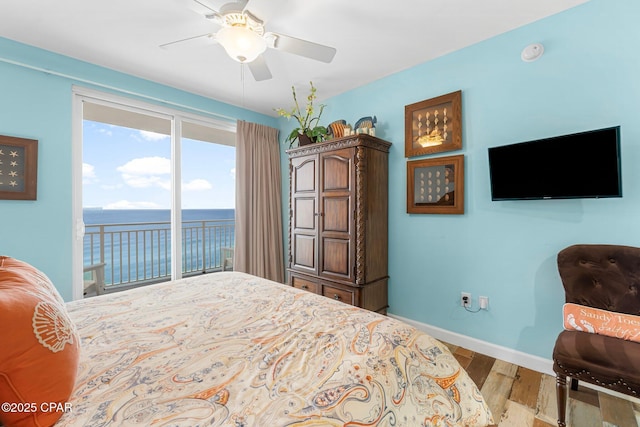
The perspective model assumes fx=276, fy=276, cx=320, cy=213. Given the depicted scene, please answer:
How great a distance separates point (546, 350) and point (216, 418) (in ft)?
7.85

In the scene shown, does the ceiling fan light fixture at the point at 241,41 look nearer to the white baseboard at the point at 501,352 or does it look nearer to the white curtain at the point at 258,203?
the white curtain at the point at 258,203

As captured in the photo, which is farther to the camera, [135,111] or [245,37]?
[135,111]

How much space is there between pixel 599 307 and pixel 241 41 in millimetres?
2674

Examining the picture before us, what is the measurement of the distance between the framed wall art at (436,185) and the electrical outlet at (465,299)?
0.72m

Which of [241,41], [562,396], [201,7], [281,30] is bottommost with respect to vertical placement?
[562,396]

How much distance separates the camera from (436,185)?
8.36 ft

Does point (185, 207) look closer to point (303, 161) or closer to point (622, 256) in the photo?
point (303, 161)

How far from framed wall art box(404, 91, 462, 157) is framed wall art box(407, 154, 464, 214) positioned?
111 mm

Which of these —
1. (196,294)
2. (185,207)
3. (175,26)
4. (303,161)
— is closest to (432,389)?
(196,294)

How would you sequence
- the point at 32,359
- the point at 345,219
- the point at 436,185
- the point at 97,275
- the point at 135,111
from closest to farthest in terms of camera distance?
the point at 32,359, the point at 436,185, the point at 345,219, the point at 135,111, the point at 97,275

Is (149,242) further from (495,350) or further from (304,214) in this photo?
(495,350)

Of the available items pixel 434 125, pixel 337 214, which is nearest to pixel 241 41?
pixel 337 214

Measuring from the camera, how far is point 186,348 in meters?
1.07

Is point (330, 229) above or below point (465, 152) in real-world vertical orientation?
below
